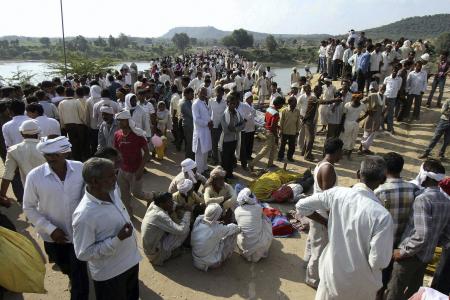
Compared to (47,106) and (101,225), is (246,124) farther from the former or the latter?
(101,225)

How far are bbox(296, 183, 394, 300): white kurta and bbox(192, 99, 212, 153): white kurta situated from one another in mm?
4231

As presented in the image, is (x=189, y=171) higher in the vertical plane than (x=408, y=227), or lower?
lower

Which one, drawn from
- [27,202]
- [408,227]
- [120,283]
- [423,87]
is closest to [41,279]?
[27,202]

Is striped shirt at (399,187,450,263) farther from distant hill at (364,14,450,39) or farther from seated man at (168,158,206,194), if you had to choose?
distant hill at (364,14,450,39)

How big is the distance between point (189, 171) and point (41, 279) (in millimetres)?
2275

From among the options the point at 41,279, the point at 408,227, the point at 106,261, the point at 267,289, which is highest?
the point at 408,227

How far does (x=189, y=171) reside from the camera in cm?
498

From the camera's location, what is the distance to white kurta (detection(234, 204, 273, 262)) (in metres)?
4.31

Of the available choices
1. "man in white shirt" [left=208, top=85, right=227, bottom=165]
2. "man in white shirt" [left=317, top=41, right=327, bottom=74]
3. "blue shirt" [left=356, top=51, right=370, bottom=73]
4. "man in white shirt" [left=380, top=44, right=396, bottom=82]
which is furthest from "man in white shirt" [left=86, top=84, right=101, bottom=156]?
"man in white shirt" [left=317, top=41, right=327, bottom=74]

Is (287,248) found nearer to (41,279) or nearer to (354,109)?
(41,279)

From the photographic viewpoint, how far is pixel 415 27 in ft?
289

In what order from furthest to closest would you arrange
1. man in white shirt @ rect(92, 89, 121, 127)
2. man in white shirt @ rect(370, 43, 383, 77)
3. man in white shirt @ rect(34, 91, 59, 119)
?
1. man in white shirt @ rect(370, 43, 383, 77)
2. man in white shirt @ rect(34, 91, 59, 119)
3. man in white shirt @ rect(92, 89, 121, 127)

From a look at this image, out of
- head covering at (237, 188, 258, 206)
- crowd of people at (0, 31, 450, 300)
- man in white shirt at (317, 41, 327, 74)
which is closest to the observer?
crowd of people at (0, 31, 450, 300)

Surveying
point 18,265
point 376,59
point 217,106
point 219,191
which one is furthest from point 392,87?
point 18,265
